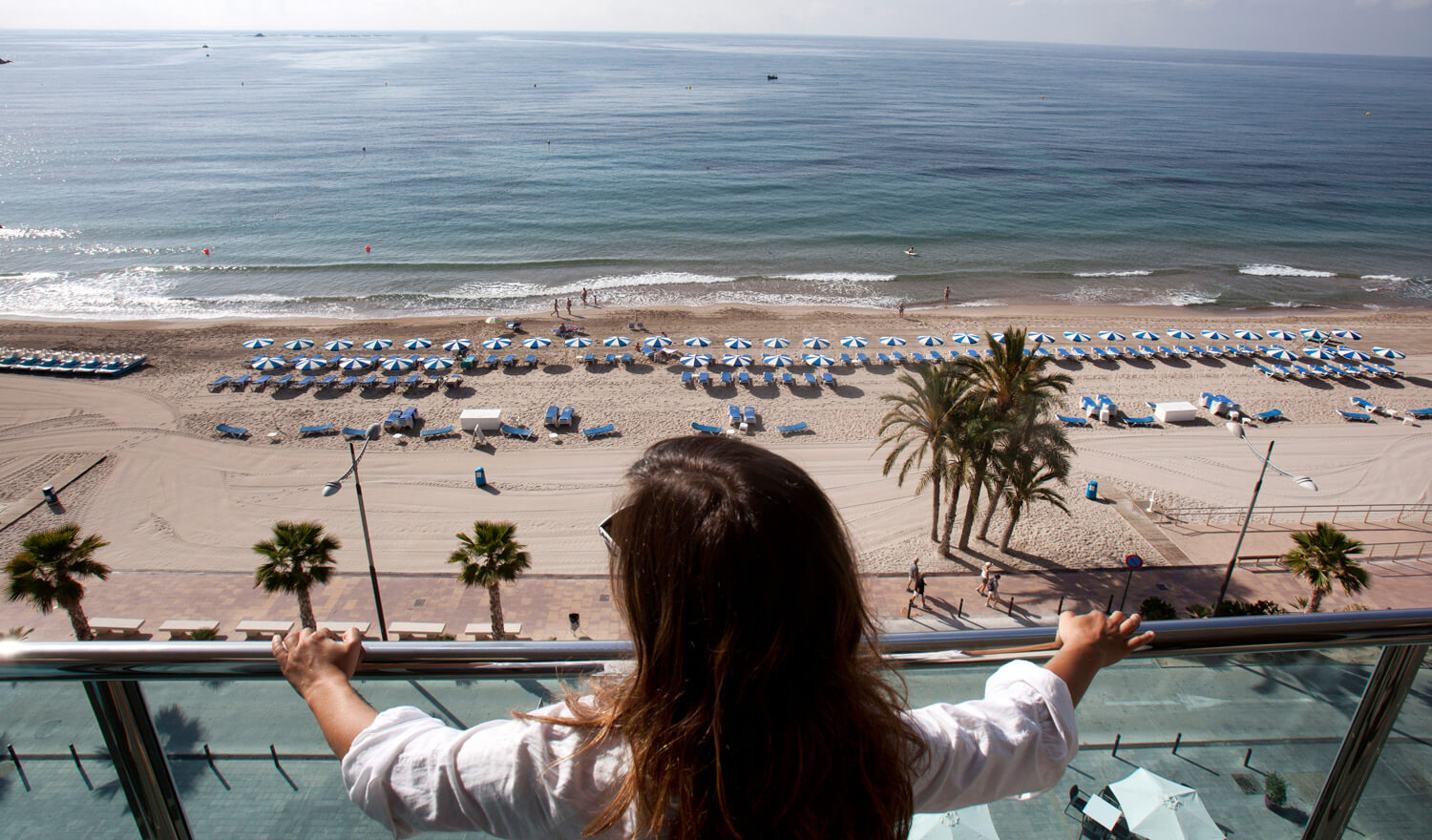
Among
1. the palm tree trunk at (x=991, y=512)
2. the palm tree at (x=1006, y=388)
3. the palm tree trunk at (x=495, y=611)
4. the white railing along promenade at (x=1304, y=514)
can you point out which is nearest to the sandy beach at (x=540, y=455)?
the white railing along promenade at (x=1304, y=514)

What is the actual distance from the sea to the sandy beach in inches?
432

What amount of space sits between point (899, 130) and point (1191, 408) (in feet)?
274

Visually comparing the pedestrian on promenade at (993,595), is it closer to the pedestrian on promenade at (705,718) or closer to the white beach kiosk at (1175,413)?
the white beach kiosk at (1175,413)

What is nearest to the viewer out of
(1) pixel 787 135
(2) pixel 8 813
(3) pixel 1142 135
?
(2) pixel 8 813

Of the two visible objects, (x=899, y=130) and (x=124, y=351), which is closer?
(x=124, y=351)

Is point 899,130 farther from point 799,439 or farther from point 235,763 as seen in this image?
point 235,763

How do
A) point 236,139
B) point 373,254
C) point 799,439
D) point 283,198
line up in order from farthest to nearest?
point 236,139
point 283,198
point 373,254
point 799,439

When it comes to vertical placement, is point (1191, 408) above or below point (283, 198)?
below

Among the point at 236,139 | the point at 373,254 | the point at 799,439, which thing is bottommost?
the point at 799,439

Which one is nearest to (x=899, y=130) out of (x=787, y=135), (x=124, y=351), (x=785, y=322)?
(x=787, y=135)

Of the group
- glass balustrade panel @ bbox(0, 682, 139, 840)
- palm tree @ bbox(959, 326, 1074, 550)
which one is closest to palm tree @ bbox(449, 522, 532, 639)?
palm tree @ bbox(959, 326, 1074, 550)

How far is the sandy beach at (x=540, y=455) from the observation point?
2080 cm

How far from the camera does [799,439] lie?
26312 millimetres

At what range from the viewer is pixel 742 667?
1.29 meters
